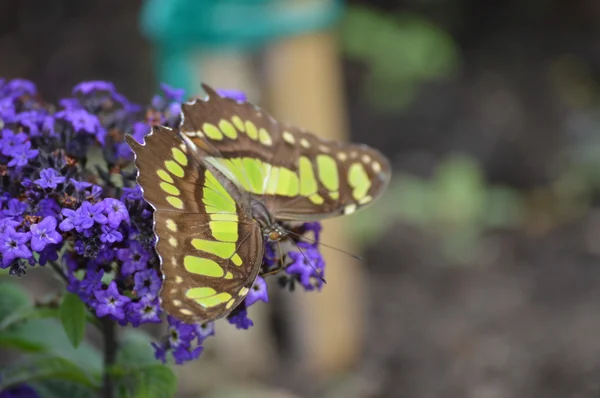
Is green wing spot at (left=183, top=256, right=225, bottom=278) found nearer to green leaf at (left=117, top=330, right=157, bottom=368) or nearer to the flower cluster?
the flower cluster

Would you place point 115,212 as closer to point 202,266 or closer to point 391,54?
point 202,266

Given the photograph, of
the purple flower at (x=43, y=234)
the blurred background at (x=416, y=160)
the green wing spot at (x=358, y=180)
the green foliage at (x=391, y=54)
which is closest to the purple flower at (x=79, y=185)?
the purple flower at (x=43, y=234)

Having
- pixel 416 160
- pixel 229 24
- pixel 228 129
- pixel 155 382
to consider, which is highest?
pixel 416 160

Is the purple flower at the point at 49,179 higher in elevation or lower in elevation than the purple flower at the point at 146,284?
higher

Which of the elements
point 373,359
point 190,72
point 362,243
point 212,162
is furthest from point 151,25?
point 212,162

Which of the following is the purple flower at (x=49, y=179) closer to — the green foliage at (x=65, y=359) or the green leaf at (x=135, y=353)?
the green foliage at (x=65, y=359)

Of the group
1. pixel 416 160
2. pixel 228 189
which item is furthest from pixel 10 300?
pixel 416 160
